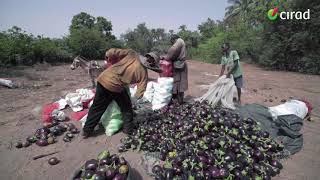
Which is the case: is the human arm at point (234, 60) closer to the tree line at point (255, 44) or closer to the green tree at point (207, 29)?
the tree line at point (255, 44)

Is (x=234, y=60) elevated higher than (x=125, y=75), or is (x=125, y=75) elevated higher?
(x=234, y=60)

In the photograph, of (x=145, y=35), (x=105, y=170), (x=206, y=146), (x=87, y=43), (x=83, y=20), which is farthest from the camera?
(x=145, y=35)

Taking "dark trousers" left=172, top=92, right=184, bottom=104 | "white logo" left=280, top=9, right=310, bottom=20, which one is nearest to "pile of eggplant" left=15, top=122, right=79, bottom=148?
"dark trousers" left=172, top=92, right=184, bottom=104

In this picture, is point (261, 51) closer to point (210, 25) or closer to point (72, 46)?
point (72, 46)

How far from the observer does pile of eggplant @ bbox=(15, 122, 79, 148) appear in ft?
12.8

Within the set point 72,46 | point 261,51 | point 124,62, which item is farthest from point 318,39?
point 72,46

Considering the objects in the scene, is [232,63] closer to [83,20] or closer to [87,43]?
[87,43]

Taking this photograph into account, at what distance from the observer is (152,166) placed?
10.4ft

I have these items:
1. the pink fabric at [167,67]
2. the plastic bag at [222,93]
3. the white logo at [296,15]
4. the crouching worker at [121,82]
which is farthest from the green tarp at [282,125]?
the white logo at [296,15]

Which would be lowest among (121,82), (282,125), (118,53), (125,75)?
(282,125)

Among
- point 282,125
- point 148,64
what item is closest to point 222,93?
point 282,125

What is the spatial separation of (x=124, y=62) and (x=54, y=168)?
1.84 m

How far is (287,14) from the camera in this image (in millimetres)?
14133

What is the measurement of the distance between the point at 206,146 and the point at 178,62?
2.41 meters
